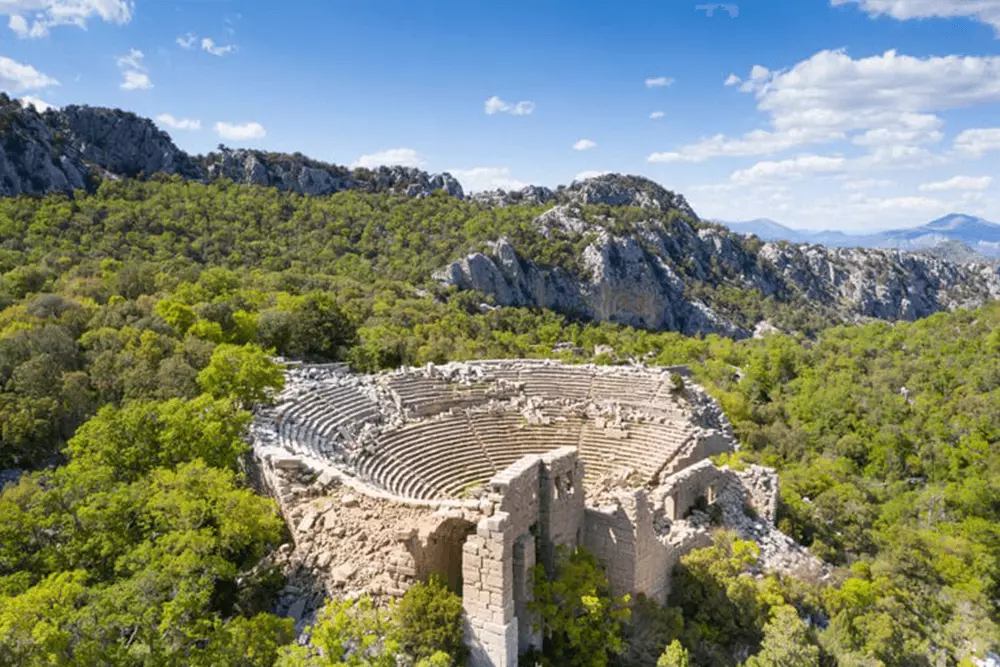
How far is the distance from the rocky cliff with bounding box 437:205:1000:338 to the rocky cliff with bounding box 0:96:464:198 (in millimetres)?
24118

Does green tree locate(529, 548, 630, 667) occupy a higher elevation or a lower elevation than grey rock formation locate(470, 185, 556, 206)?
lower

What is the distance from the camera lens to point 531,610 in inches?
467

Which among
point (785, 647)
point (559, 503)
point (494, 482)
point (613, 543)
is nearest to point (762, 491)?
point (785, 647)

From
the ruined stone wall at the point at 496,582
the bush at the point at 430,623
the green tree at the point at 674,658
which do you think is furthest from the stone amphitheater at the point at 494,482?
the green tree at the point at 674,658

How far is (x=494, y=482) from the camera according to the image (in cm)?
1149

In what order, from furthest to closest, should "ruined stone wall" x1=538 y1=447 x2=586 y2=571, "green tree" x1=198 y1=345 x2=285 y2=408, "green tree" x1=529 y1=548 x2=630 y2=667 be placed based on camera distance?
"green tree" x1=198 y1=345 x2=285 y2=408 < "ruined stone wall" x1=538 y1=447 x2=586 y2=571 < "green tree" x1=529 y1=548 x2=630 y2=667

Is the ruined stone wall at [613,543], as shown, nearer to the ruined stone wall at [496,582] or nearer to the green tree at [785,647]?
the ruined stone wall at [496,582]

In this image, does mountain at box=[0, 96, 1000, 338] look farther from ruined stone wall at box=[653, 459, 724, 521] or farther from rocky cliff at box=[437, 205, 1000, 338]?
ruined stone wall at box=[653, 459, 724, 521]

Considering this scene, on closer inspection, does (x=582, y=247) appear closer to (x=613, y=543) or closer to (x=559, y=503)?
(x=613, y=543)

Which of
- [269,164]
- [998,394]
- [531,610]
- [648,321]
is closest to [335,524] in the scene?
[531,610]

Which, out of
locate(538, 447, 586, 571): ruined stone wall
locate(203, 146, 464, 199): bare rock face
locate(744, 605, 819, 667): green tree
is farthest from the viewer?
locate(203, 146, 464, 199): bare rock face

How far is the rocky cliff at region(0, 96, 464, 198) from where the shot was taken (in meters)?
52.7

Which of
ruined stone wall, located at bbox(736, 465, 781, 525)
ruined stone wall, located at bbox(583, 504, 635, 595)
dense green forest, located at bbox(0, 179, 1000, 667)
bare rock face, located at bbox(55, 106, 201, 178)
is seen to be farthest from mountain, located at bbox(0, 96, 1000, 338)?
ruined stone wall, located at bbox(583, 504, 635, 595)

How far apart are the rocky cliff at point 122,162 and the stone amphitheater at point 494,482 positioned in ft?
144
